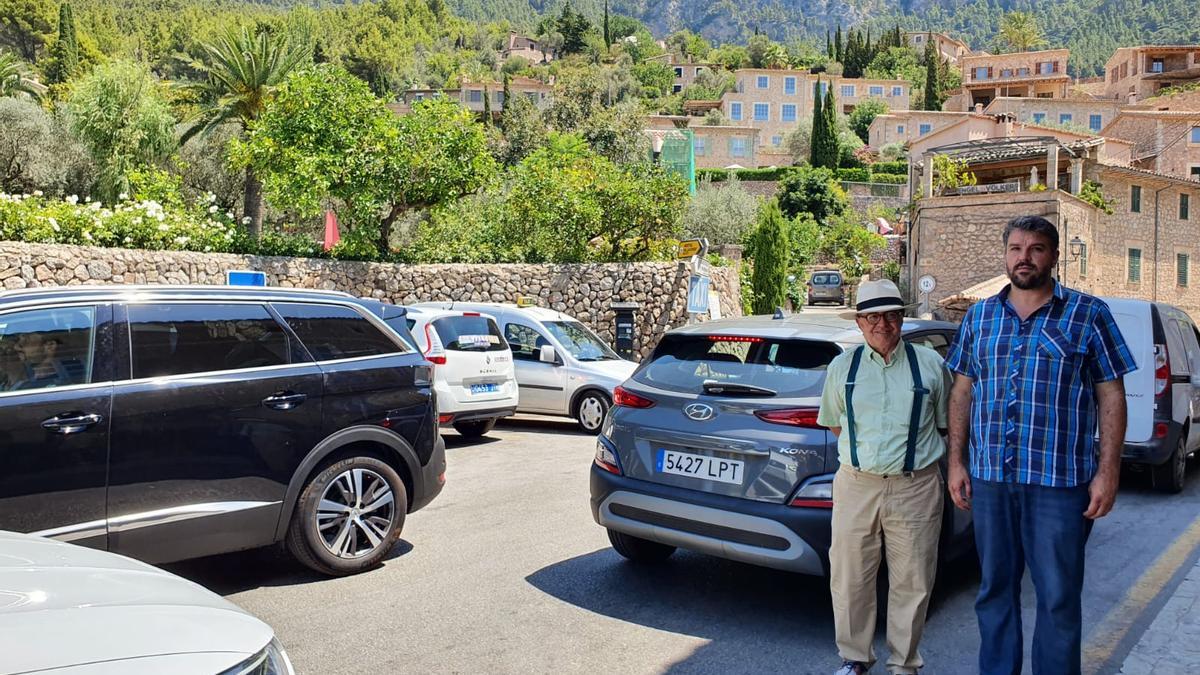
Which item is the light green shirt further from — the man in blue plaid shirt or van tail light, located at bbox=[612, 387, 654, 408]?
van tail light, located at bbox=[612, 387, 654, 408]

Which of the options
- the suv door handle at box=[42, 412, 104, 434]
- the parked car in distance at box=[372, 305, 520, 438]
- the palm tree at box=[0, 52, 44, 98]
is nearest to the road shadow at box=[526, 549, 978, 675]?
the suv door handle at box=[42, 412, 104, 434]

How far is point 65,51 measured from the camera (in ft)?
202

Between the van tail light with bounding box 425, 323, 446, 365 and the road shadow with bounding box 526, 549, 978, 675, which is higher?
the van tail light with bounding box 425, 323, 446, 365

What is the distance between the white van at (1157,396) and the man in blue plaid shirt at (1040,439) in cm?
565

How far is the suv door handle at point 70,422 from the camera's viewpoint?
14.8 feet

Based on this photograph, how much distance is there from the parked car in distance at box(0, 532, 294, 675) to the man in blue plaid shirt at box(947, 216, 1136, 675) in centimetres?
289

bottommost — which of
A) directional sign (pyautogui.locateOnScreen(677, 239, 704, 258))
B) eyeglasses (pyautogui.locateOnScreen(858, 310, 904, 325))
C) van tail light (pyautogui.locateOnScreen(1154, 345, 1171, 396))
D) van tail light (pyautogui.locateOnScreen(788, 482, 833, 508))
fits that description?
van tail light (pyautogui.locateOnScreen(788, 482, 833, 508))

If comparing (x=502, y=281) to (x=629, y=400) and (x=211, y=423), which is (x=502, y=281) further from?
(x=211, y=423)

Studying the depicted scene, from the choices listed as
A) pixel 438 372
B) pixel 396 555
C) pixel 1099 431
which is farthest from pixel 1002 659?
→ pixel 438 372

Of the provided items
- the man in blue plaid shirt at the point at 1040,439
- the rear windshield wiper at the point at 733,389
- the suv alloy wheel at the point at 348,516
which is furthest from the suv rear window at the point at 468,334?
the man in blue plaid shirt at the point at 1040,439

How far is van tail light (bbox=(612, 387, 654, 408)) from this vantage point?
5367 millimetres

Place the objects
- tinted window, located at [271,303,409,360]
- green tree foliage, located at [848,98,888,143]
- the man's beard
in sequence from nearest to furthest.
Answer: the man's beard
tinted window, located at [271,303,409,360]
green tree foliage, located at [848,98,888,143]

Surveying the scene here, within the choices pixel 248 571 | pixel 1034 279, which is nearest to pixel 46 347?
pixel 248 571

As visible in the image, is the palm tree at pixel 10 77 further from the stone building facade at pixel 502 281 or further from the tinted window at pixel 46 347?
the tinted window at pixel 46 347
